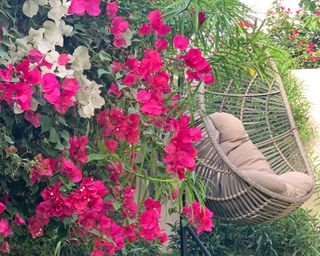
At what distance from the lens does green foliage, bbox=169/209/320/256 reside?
362 centimetres

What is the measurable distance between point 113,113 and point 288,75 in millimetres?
2975

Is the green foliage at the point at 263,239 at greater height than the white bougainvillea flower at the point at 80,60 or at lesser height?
lesser

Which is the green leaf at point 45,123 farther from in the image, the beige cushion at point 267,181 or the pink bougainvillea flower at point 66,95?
the beige cushion at point 267,181

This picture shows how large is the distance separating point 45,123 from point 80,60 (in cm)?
16

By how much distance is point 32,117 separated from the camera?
4.25 feet

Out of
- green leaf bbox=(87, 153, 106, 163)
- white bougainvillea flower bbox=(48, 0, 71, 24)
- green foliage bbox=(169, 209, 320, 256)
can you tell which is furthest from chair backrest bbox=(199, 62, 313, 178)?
white bougainvillea flower bbox=(48, 0, 71, 24)

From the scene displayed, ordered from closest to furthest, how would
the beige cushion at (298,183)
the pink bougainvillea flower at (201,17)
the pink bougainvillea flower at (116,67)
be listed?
the pink bougainvillea flower at (116,67)
the pink bougainvillea flower at (201,17)
the beige cushion at (298,183)

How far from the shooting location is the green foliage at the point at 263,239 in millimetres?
3615

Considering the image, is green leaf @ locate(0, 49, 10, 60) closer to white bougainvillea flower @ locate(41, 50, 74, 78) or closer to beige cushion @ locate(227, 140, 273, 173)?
white bougainvillea flower @ locate(41, 50, 74, 78)

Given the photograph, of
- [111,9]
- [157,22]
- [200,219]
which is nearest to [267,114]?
[200,219]

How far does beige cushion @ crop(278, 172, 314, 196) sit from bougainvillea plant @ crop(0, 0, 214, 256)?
1386mm

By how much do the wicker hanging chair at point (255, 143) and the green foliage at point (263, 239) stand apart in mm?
Result: 377

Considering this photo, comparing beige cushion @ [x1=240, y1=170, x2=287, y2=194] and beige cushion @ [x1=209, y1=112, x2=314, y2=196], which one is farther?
beige cushion @ [x1=209, y1=112, x2=314, y2=196]

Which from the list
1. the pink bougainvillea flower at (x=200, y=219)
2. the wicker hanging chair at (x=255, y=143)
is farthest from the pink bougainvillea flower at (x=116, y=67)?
the wicker hanging chair at (x=255, y=143)
